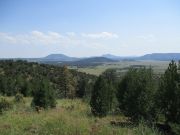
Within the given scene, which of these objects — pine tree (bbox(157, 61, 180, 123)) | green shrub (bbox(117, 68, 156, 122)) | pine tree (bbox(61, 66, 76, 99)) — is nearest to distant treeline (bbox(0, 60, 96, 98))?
pine tree (bbox(61, 66, 76, 99))

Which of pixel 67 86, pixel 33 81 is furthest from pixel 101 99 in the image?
pixel 67 86

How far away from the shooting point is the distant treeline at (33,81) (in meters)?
52.4

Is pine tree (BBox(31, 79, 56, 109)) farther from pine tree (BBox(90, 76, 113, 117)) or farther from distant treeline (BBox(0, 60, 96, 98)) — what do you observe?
distant treeline (BBox(0, 60, 96, 98))

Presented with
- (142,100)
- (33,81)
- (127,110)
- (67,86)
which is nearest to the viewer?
(142,100)

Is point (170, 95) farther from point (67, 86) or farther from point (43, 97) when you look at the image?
point (67, 86)

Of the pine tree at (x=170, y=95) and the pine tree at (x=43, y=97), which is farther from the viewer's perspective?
the pine tree at (x=43, y=97)

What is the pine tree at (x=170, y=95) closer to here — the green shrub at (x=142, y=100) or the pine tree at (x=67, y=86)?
the green shrub at (x=142, y=100)

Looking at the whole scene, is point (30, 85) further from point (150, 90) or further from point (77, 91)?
point (150, 90)

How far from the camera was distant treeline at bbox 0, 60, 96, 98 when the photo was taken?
5238cm

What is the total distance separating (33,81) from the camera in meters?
→ 54.9

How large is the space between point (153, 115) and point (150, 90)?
1.45 m

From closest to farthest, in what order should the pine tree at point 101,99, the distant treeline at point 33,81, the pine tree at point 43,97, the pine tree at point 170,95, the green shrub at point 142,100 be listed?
the pine tree at point 170,95 → the green shrub at point 142,100 → the pine tree at point 101,99 → the pine tree at point 43,97 → the distant treeline at point 33,81

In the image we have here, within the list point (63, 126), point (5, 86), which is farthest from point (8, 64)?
point (63, 126)

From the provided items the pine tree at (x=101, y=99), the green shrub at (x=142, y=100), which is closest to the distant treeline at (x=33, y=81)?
the pine tree at (x=101, y=99)
